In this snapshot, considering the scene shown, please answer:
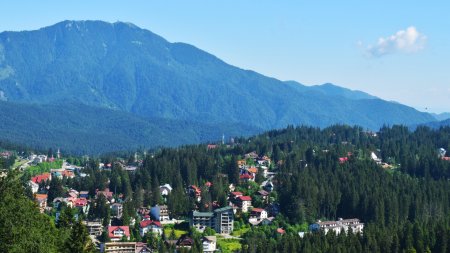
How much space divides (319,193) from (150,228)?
92.6 ft

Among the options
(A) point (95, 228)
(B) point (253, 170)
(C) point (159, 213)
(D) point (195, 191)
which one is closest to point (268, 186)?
(B) point (253, 170)

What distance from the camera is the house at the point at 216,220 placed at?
97.0 meters

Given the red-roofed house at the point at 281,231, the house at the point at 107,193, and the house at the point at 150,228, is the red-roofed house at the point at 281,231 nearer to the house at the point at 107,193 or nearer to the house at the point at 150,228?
the house at the point at 150,228

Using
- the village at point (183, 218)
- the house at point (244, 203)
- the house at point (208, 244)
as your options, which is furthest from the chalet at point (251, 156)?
the house at point (208, 244)

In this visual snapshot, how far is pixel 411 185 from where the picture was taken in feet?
362

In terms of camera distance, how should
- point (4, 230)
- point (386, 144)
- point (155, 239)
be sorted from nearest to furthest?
point (4, 230)
point (155, 239)
point (386, 144)

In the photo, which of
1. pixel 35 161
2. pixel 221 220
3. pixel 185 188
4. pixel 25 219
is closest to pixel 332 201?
pixel 221 220

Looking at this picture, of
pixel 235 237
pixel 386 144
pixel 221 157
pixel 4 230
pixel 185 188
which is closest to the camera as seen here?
pixel 4 230

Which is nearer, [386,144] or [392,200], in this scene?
[392,200]

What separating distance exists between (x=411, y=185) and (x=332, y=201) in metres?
14.7

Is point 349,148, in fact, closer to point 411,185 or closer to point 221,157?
point 221,157

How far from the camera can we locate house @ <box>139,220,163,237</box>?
91.8 meters

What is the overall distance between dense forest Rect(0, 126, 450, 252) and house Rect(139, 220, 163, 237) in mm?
2537

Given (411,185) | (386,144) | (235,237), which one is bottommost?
(235,237)
